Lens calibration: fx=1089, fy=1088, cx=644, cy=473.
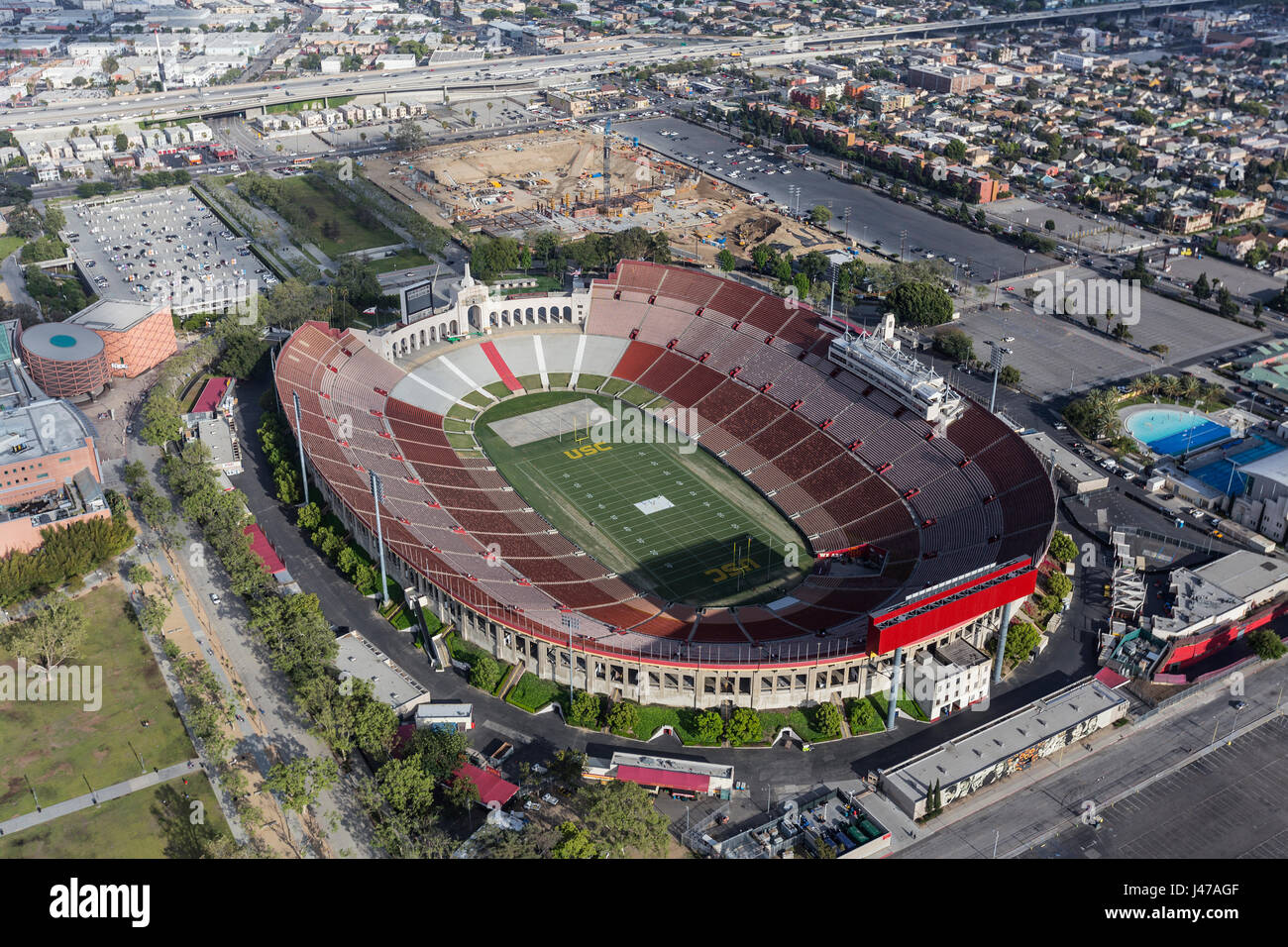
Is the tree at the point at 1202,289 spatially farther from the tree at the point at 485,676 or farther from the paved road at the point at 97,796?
the paved road at the point at 97,796

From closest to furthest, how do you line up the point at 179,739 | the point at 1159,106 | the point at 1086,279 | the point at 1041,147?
1. the point at 179,739
2. the point at 1086,279
3. the point at 1041,147
4. the point at 1159,106

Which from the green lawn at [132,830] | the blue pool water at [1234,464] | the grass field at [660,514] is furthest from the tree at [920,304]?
the green lawn at [132,830]

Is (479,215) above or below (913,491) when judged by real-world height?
above

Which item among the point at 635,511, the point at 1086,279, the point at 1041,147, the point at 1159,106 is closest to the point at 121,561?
the point at 635,511

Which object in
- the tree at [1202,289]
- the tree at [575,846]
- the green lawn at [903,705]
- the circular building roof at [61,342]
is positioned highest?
the circular building roof at [61,342]

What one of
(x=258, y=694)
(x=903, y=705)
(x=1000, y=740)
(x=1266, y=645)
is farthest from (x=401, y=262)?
(x=1266, y=645)

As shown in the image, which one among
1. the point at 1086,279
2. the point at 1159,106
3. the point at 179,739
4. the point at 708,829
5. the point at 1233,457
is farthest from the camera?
the point at 1159,106

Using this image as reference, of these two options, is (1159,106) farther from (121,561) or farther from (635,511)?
(121,561)

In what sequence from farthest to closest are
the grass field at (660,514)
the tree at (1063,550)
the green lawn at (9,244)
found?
the green lawn at (9,244) → the tree at (1063,550) → the grass field at (660,514)
